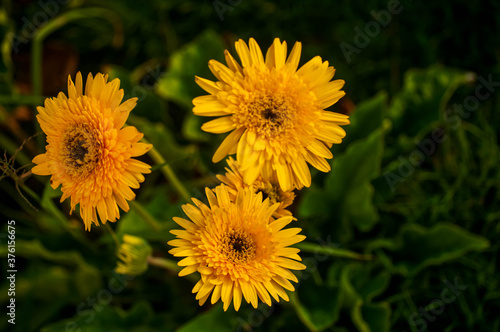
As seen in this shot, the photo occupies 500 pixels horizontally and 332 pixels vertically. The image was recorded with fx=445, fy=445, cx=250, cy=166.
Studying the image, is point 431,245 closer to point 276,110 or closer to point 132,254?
point 276,110

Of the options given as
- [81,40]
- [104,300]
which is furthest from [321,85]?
[81,40]

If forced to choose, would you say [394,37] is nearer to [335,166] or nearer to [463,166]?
[463,166]

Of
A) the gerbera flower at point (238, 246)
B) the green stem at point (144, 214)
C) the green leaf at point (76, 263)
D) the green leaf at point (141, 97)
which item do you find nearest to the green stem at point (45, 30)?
the green leaf at point (141, 97)

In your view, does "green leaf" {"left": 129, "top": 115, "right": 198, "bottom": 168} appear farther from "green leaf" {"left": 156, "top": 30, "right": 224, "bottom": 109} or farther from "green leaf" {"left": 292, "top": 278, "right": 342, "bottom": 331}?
"green leaf" {"left": 292, "top": 278, "right": 342, "bottom": 331}

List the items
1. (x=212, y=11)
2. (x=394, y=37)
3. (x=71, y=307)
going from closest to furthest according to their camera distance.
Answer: (x=71, y=307)
(x=394, y=37)
(x=212, y=11)

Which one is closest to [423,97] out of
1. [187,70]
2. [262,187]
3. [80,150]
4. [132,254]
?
[187,70]

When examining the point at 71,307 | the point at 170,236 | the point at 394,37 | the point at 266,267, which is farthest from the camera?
the point at 394,37

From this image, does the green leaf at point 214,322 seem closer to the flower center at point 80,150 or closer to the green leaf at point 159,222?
the green leaf at point 159,222
